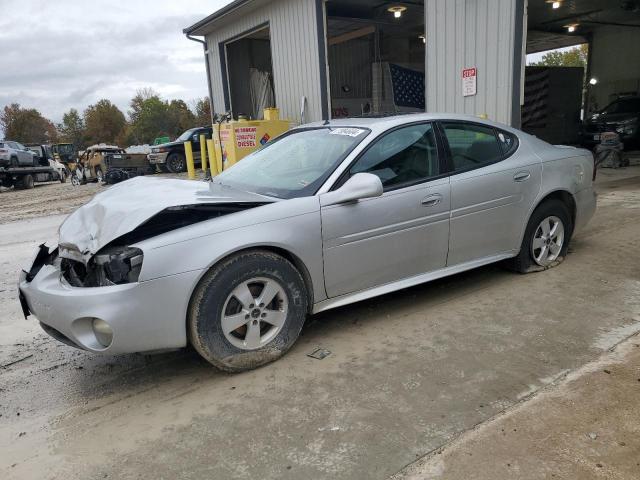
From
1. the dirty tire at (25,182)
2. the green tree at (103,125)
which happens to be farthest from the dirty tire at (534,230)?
the green tree at (103,125)

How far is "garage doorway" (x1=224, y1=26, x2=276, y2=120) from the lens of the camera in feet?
49.6

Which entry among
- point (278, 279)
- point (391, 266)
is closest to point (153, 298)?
point (278, 279)

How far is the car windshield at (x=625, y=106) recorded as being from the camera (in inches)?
630

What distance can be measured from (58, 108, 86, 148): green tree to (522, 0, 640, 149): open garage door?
78138 millimetres

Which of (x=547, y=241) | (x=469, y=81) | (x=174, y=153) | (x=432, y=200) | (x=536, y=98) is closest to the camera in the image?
(x=432, y=200)

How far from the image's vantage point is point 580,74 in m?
20.9

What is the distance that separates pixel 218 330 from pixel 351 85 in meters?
16.6

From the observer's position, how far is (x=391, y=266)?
141 inches

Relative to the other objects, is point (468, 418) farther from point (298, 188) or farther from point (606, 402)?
point (298, 188)

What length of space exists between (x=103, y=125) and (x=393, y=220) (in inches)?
3405

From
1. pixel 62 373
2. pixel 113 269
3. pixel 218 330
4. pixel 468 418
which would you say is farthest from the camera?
pixel 62 373

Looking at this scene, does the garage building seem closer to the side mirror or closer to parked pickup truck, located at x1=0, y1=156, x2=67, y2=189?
the side mirror

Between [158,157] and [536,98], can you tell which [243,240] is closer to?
[158,157]

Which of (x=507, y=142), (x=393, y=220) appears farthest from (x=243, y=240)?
(x=507, y=142)
